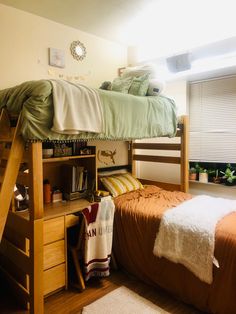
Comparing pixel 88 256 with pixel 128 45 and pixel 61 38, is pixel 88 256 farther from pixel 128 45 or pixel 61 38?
pixel 128 45

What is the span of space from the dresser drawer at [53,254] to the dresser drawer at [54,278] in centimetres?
5

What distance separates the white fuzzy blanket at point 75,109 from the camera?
177 cm

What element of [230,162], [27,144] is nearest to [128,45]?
[230,162]

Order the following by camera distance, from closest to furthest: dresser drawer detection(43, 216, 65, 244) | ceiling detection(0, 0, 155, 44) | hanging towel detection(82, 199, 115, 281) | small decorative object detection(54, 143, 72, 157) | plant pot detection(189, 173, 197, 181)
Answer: dresser drawer detection(43, 216, 65, 244), hanging towel detection(82, 199, 115, 281), ceiling detection(0, 0, 155, 44), small decorative object detection(54, 143, 72, 157), plant pot detection(189, 173, 197, 181)

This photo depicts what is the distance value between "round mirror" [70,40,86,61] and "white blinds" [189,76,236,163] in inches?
58.3

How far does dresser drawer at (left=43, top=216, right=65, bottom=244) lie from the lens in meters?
2.13

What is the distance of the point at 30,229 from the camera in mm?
1861

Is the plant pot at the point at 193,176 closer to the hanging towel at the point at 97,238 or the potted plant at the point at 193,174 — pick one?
the potted plant at the point at 193,174

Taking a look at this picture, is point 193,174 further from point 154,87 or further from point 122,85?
point 122,85

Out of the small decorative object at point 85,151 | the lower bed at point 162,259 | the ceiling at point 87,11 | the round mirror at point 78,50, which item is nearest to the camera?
the lower bed at point 162,259

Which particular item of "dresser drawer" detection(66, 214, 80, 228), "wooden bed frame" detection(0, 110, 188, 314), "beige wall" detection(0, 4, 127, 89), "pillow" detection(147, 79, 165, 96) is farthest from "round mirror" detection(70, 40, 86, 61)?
"dresser drawer" detection(66, 214, 80, 228)

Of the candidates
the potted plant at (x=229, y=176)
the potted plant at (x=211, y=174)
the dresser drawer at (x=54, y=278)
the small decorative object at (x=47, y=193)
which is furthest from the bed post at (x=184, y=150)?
the dresser drawer at (x=54, y=278)

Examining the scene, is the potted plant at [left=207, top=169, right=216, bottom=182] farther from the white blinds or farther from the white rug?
the white rug

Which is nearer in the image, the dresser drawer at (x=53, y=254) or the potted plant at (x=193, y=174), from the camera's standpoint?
the dresser drawer at (x=53, y=254)
